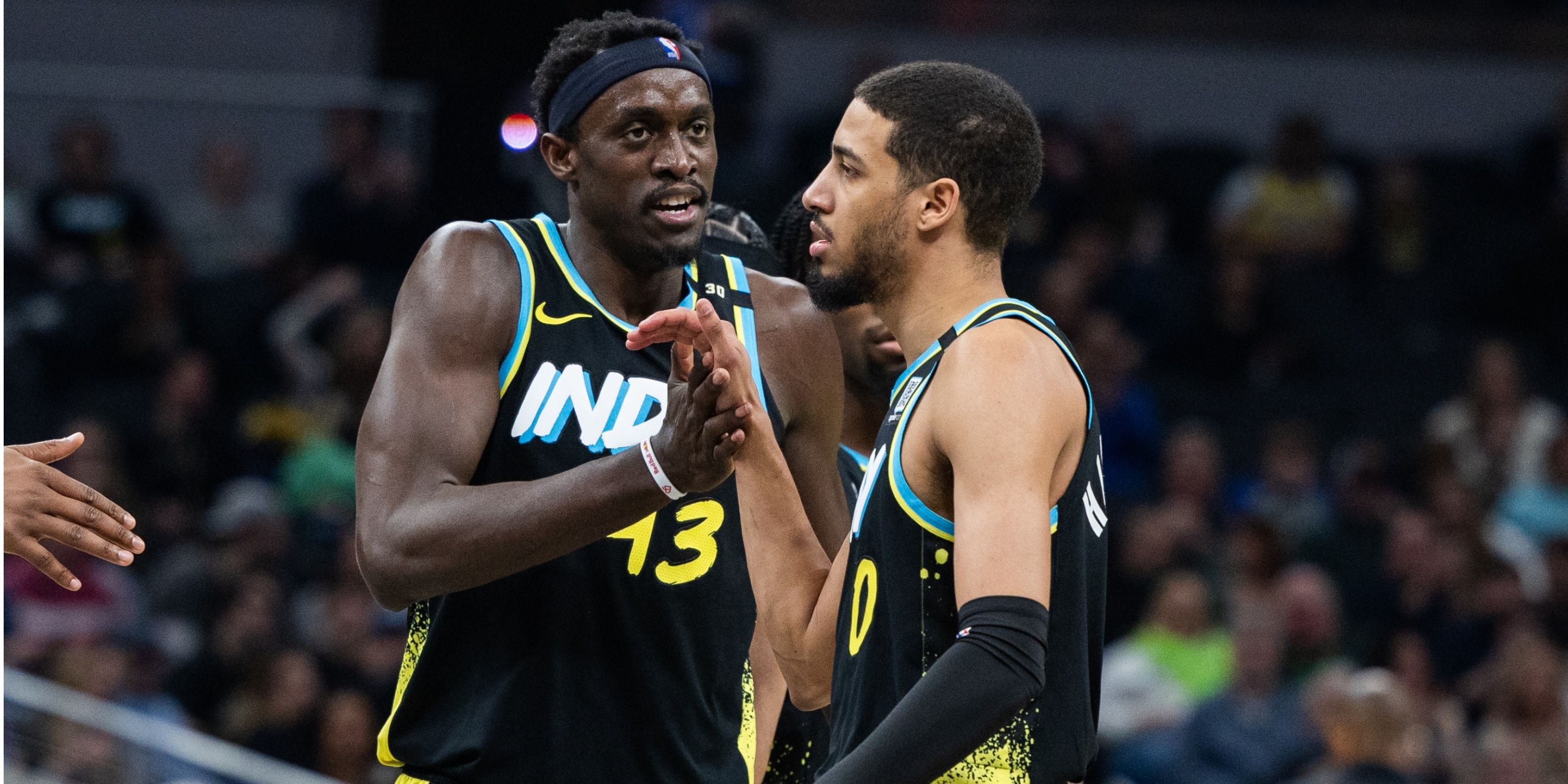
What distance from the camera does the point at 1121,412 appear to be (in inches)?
385

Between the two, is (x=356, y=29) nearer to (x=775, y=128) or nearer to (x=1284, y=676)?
(x=775, y=128)

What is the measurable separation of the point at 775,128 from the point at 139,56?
4.09 meters

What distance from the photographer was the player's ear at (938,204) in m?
2.74

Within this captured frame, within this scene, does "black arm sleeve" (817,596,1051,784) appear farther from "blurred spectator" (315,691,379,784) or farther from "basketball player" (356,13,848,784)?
"blurred spectator" (315,691,379,784)

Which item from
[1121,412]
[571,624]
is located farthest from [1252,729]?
[571,624]

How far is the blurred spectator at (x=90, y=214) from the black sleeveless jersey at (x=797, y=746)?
683 cm

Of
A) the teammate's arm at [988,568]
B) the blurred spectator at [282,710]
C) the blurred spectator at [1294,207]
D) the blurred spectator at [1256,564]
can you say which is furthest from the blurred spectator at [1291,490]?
the teammate's arm at [988,568]

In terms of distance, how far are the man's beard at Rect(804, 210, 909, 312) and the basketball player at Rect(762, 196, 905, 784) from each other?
3.95 feet

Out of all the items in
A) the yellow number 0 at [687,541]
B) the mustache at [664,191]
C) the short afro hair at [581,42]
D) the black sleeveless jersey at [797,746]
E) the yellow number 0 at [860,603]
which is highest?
the short afro hair at [581,42]

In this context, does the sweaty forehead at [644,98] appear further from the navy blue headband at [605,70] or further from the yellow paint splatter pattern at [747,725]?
the yellow paint splatter pattern at [747,725]

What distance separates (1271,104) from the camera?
13336 mm

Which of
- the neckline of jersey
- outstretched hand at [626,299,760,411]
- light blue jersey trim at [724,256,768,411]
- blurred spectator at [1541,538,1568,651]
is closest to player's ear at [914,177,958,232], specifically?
the neckline of jersey

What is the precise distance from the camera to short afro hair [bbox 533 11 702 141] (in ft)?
11.2

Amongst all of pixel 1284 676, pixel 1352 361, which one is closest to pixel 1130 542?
pixel 1284 676
